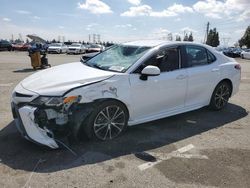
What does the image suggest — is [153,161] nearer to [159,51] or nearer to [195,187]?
[195,187]

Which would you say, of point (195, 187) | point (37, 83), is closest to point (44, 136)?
point (37, 83)

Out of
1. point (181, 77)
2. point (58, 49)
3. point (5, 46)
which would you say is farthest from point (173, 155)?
point (5, 46)

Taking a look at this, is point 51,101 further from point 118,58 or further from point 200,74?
point 200,74

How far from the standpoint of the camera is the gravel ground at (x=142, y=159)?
3.33 m

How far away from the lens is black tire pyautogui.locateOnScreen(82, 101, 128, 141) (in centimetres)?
414

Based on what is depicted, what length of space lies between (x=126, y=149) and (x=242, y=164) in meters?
1.63

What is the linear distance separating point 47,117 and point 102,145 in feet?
3.15

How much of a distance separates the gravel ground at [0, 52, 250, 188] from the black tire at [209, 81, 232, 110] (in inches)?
35.3

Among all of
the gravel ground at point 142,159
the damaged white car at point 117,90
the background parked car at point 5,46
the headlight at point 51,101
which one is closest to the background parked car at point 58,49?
the background parked car at point 5,46

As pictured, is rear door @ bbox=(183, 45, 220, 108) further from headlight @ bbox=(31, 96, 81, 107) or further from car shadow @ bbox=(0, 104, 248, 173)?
headlight @ bbox=(31, 96, 81, 107)

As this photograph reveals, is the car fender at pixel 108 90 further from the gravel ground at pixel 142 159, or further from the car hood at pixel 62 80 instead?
the gravel ground at pixel 142 159

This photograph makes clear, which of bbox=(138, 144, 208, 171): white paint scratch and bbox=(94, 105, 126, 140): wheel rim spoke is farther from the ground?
bbox=(94, 105, 126, 140): wheel rim spoke

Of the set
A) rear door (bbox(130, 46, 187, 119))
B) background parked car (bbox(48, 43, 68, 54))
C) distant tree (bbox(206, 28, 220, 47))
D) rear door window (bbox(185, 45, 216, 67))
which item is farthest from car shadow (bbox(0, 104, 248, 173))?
distant tree (bbox(206, 28, 220, 47))

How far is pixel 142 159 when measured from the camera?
3863 mm
